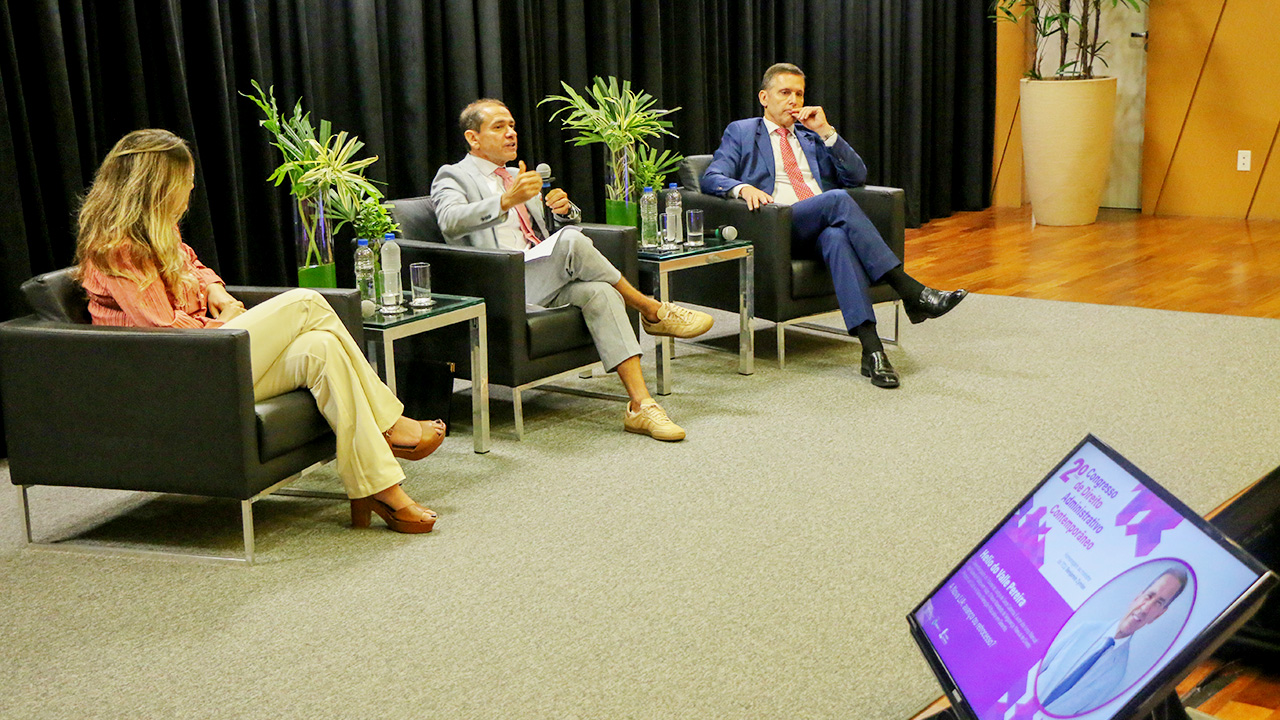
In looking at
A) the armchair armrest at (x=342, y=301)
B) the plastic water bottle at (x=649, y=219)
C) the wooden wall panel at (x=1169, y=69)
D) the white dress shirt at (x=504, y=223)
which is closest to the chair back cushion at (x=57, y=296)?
the armchair armrest at (x=342, y=301)

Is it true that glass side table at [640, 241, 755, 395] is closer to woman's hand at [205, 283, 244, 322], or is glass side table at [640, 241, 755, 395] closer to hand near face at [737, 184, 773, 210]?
hand near face at [737, 184, 773, 210]

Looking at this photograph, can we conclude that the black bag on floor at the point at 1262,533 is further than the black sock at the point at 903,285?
No

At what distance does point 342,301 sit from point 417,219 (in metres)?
0.95

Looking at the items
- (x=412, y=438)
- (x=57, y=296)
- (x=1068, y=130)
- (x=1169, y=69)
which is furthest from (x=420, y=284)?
(x=1169, y=69)

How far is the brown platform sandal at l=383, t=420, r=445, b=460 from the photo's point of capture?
326 cm

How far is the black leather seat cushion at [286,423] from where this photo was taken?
2.91 metres

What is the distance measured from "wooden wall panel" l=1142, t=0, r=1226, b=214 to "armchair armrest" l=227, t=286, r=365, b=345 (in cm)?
693

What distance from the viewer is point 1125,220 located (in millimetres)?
8375

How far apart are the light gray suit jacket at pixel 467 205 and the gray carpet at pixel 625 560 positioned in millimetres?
632

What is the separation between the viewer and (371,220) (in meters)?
3.63

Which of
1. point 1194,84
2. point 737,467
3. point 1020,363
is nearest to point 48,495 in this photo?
point 737,467

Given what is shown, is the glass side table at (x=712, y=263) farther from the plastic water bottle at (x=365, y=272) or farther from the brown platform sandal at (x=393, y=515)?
the brown platform sandal at (x=393, y=515)

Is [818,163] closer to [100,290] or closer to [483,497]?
[483,497]

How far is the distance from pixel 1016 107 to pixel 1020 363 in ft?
17.3
